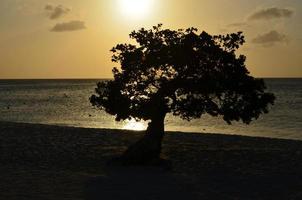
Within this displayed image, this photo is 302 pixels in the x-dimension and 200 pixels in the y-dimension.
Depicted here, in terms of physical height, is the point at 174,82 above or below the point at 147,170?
above

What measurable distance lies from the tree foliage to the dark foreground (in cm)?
264

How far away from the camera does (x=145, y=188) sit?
57.6 feet

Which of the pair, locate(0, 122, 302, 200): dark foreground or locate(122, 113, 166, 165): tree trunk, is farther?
locate(122, 113, 166, 165): tree trunk

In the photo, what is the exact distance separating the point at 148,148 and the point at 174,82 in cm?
315

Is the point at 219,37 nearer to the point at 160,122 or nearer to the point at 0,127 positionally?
the point at 160,122

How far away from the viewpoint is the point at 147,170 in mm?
21453

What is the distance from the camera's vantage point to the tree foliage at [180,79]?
2269 centimetres

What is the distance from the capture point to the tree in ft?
74.4

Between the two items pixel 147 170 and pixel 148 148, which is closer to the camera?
pixel 147 170

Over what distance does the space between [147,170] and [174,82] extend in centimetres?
412

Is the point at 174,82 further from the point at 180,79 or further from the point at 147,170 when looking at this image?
the point at 147,170

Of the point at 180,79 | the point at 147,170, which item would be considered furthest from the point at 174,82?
Answer: the point at 147,170

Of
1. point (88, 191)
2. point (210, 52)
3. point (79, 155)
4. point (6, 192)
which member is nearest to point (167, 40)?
point (210, 52)

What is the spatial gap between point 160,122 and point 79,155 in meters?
4.63
